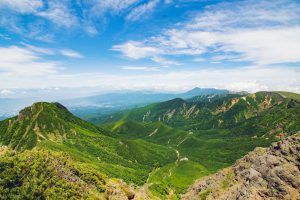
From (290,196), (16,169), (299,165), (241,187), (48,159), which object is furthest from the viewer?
(241,187)

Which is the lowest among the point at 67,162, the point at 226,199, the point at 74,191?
the point at 226,199

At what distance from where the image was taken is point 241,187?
192375mm

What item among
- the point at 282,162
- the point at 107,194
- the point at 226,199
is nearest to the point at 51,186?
the point at 107,194

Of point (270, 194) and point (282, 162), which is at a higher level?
point (282, 162)

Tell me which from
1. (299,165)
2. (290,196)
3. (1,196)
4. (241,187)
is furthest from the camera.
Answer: (241,187)

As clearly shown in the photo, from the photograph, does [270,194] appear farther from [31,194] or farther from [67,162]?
[31,194]

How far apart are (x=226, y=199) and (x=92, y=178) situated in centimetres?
10529

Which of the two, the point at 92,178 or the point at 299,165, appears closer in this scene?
the point at 92,178

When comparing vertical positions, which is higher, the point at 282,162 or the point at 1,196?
the point at 1,196

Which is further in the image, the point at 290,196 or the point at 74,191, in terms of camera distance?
the point at 290,196

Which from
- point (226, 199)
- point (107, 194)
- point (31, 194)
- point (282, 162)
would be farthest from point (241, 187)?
point (31, 194)

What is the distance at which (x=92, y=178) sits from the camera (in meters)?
140

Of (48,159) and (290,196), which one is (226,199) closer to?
(290,196)

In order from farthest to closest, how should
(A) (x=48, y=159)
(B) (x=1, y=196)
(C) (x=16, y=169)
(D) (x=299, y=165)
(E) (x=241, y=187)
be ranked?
1. (E) (x=241, y=187)
2. (D) (x=299, y=165)
3. (A) (x=48, y=159)
4. (C) (x=16, y=169)
5. (B) (x=1, y=196)
